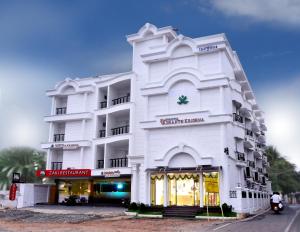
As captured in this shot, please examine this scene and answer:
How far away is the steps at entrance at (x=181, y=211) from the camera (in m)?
27.5

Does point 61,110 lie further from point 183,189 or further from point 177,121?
point 183,189

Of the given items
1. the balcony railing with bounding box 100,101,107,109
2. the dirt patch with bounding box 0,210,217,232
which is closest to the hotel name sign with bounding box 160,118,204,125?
the dirt patch with bounding box 0,210,217,232

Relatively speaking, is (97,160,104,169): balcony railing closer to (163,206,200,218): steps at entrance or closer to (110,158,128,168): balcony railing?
(110,158,128,168): balcony railing

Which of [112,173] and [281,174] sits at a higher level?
[281,174]

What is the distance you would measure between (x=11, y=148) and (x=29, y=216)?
2832 cm

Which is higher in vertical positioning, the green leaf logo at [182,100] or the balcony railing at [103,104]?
the balcony railing at [103,104]

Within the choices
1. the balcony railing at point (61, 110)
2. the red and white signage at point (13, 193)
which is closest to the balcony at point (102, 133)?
the balcony railing at point (61, 110)

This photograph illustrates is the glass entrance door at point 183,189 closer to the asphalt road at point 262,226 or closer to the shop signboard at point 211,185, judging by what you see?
the shop signboard at point 211,185

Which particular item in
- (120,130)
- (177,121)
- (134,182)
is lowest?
(134,182)

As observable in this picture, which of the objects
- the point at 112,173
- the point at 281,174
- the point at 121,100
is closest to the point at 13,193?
the point at 112,173

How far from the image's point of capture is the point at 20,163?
5447cm

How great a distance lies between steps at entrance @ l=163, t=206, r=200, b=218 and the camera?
2745 centimetres

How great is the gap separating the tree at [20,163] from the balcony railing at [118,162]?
57.0 ft

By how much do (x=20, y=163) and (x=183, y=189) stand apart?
33.7 meters
